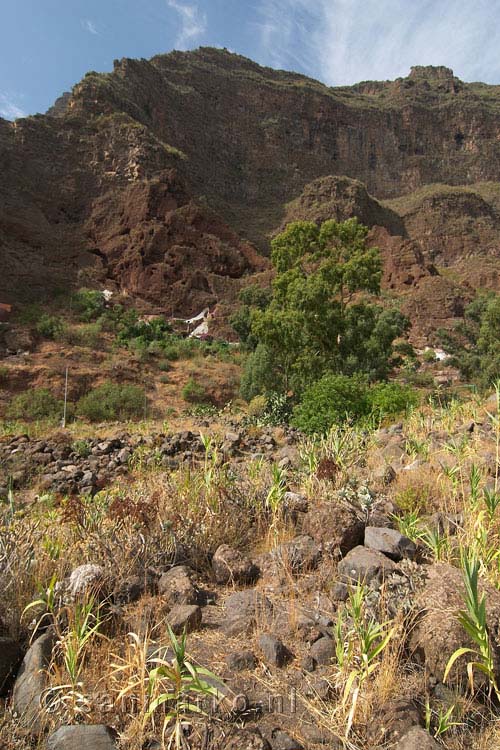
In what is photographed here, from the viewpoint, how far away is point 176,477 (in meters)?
3.69

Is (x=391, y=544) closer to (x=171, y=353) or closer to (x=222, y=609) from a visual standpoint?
(x=222, y=609)

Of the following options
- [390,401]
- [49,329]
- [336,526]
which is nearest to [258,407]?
[390,401]

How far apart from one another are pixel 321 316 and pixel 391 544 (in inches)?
378

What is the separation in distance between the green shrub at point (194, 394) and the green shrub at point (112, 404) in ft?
5.51

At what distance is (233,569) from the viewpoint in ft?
8.54

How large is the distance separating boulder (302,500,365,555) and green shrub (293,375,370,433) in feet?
14.8

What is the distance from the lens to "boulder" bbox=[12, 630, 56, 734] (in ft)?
5.21

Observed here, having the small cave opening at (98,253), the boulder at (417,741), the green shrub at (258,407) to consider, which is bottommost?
the green shrub at (258,407)

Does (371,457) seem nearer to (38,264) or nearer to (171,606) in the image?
(171,606)

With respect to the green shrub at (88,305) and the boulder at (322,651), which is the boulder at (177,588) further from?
the green shrub at (88,305)

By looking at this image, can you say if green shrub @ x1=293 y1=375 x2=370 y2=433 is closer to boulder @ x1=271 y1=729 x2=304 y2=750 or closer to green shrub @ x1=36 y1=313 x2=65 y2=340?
boulder @ x1=271 y1=729 x2=304 y2=750

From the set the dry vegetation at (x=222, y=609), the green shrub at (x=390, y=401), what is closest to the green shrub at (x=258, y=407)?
the green shrub at (x=390, y=401)

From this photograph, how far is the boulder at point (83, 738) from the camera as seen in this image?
1438mm

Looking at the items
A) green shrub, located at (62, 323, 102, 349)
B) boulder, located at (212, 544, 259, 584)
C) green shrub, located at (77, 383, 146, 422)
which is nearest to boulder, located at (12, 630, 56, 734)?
boulder, located at (212, 544, 259, 584)
